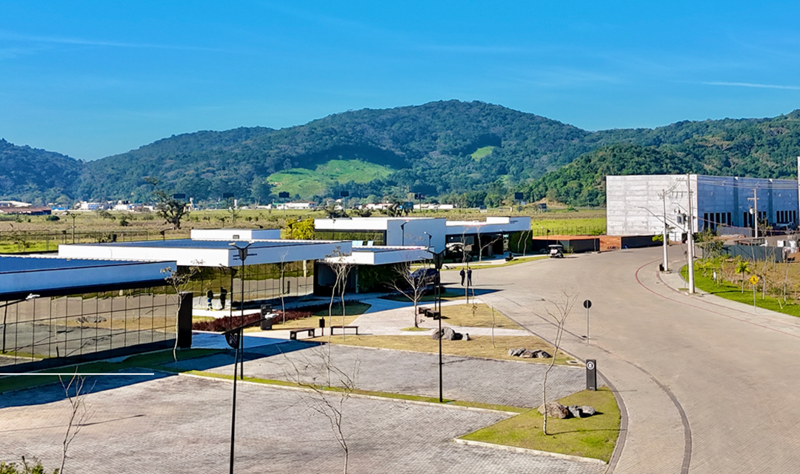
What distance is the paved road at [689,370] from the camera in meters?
21.4

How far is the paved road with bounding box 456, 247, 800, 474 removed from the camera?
70.3 feet

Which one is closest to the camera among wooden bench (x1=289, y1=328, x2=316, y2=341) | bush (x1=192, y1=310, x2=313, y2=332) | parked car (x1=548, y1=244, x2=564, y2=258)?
wooden bench (x1=289, y1=328, x2=316, y2=341)

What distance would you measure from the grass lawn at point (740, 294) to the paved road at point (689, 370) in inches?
71.1

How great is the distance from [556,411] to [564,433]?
167cm

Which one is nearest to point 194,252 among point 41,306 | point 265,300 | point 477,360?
point 265,300

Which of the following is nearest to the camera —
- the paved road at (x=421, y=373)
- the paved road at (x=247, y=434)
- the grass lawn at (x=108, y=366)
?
the paved road at (x=247, y=434)

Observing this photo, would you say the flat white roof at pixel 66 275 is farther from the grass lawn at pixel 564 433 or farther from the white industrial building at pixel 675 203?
the white industrial building at pixel 675 203

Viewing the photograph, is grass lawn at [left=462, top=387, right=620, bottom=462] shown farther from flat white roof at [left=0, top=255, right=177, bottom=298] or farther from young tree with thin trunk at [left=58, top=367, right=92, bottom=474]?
flat white roof at [left=0, top=255, right=177, bottom=298]

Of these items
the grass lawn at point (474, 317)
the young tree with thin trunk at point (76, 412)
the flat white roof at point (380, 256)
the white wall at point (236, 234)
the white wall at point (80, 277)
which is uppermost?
the white wall at point (236, 234)

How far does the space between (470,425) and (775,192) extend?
15000 cm

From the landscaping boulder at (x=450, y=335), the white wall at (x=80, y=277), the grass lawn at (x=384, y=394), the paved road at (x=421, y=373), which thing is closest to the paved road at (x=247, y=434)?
the grass lawn at (x=384, y=394)

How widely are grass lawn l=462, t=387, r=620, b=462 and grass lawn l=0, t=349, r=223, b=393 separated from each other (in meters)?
17.9

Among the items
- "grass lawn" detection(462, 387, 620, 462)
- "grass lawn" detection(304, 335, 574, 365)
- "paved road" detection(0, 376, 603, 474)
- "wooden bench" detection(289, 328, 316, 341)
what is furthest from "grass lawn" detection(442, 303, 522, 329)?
"grass lawn" detection(462, 387, 620, 462)

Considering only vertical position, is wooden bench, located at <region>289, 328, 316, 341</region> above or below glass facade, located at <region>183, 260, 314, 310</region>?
below
